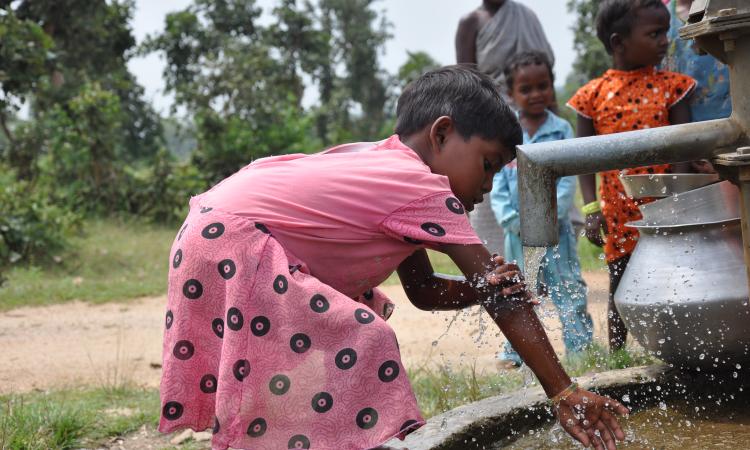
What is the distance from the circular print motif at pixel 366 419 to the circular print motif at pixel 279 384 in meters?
0.15

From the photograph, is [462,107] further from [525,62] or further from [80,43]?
[80,43]

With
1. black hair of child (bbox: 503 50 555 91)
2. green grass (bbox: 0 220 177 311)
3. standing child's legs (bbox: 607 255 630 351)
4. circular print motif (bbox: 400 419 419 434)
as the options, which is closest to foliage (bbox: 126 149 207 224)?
green grass (bbox: 0 220 177 311)

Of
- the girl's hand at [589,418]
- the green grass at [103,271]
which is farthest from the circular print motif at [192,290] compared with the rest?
the green grass at [103,271]

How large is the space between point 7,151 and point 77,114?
45.3 inches

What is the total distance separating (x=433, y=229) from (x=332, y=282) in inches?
11.3

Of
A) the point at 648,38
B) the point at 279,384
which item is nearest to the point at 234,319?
the point at 279,384

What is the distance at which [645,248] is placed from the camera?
7.54 feet

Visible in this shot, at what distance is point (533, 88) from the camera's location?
149 inches

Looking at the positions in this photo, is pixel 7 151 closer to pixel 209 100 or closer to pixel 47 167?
pixel 47 167

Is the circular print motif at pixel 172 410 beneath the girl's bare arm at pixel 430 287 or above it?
beneath

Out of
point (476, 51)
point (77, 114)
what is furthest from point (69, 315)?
point (77, 114)

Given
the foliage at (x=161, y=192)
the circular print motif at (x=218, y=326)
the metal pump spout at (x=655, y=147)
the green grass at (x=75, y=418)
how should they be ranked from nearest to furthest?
the metal pump spout at (x=655, y=147) → the circular print motif at (x=218, y=326) → the green grass at (x=75, y=418) → the foliage at (x=161, y=192)

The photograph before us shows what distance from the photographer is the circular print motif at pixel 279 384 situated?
170 centimetres

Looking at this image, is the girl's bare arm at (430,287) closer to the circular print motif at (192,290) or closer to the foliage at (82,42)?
the circular print motif at (192,290)
